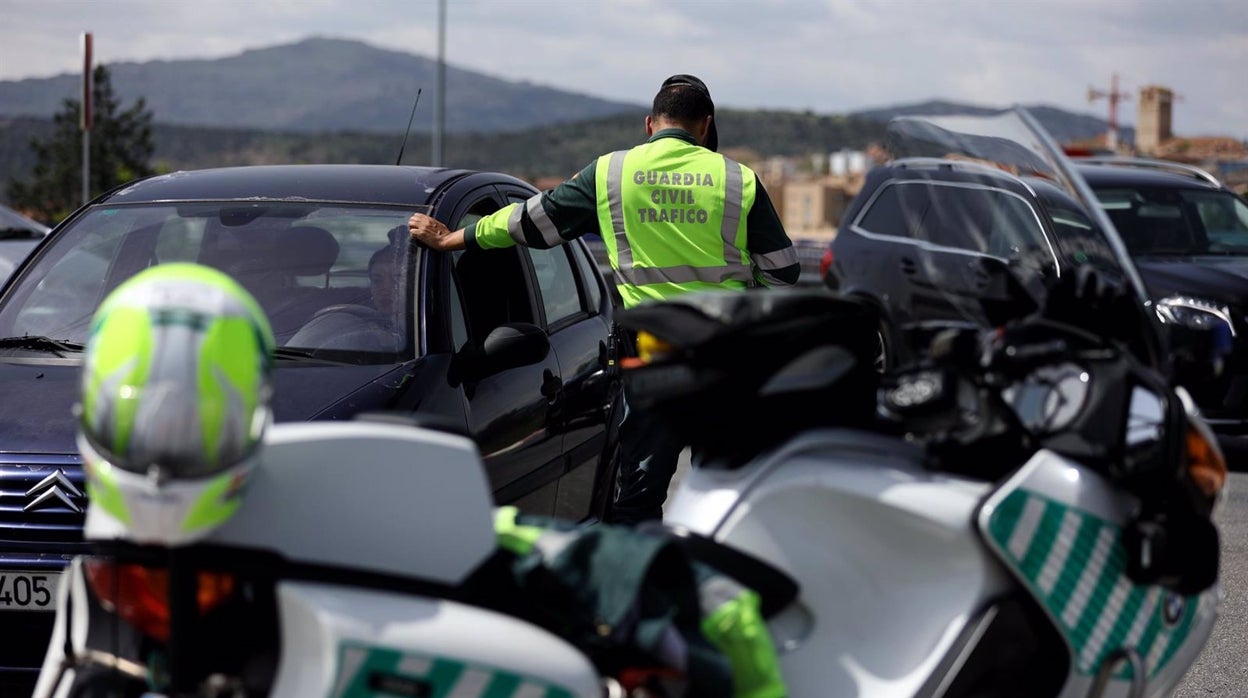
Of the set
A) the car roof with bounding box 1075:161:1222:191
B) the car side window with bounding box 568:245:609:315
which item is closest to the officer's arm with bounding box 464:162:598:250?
the car side window with bounding box 568:245:609:315

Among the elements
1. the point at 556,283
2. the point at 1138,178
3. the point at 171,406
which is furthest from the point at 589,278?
the point at 1138,178

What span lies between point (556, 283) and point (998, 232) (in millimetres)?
3249

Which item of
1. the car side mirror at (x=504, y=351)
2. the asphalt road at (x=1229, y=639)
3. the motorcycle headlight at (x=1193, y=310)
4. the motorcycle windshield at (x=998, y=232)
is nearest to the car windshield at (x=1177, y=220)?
the motorcycle headlight at (x=1193, y=310)

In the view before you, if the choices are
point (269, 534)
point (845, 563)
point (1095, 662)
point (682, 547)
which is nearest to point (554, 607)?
point (682, 547)

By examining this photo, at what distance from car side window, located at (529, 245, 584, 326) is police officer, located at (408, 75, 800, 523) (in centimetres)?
89

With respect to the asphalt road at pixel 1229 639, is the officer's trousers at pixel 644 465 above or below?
above

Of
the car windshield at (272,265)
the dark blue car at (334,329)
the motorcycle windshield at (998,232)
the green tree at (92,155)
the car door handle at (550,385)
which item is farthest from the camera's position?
the green tree at (92,155)

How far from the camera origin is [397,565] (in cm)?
234

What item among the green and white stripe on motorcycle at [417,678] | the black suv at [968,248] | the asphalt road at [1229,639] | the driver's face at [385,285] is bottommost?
the asphalt road at [1229,639]

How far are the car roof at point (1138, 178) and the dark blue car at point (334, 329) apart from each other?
19.5 ft

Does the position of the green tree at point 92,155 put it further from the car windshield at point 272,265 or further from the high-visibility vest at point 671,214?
the high-visibility vest at point 671,214

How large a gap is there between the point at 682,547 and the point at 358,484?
1.85ft

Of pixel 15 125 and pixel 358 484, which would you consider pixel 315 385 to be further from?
pixel 15 125

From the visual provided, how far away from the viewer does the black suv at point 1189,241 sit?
922 centimetres
